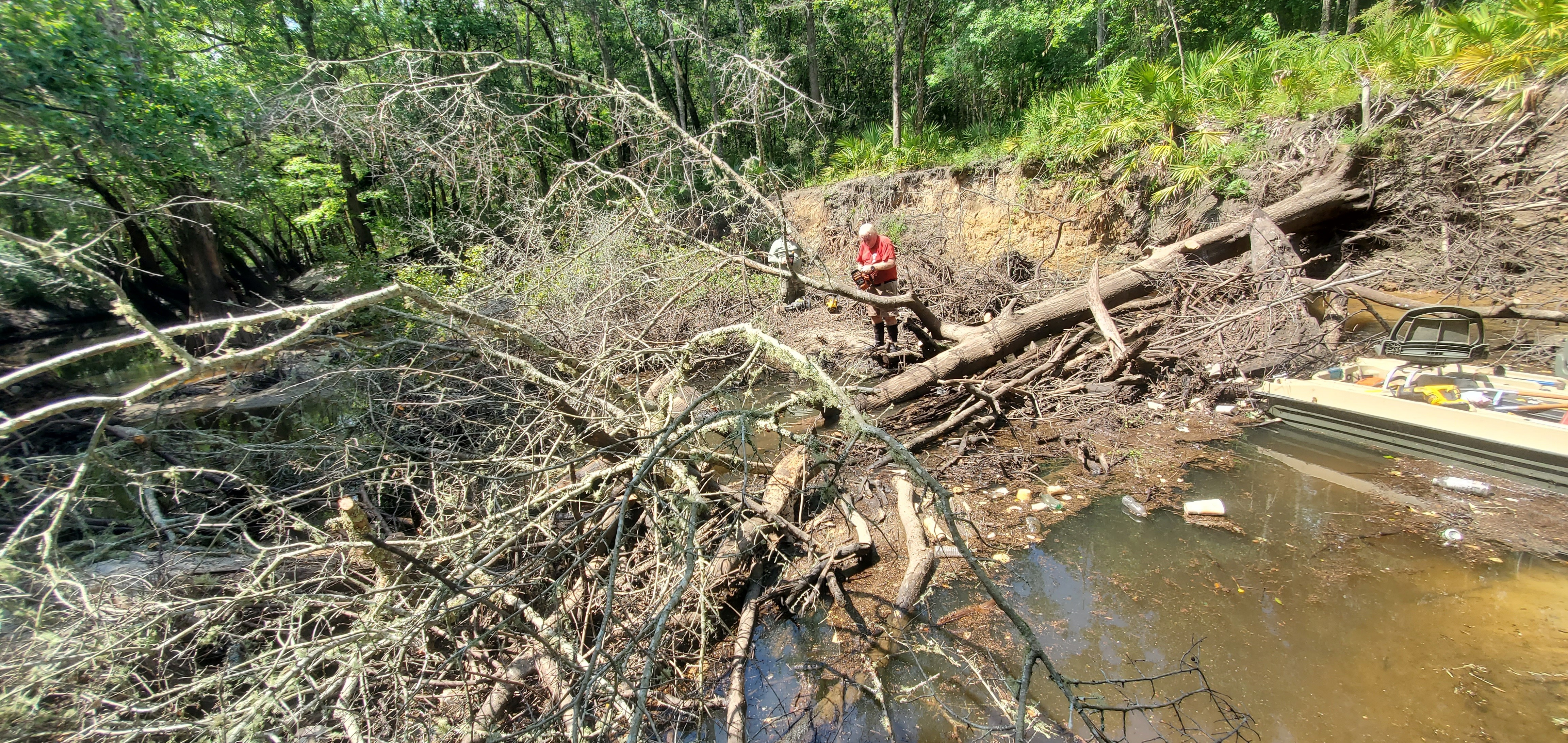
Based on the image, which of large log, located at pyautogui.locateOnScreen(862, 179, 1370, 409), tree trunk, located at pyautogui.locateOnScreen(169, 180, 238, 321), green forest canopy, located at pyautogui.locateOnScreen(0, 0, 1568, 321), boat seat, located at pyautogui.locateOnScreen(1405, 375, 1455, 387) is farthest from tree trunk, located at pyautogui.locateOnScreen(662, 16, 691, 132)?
boat seat, located at pyautogui.locateOnScreen(1405, 375, 1455, 387)

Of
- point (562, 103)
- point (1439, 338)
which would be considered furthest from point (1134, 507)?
point (562, 103)

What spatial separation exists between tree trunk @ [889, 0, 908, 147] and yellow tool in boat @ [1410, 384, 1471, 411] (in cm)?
998

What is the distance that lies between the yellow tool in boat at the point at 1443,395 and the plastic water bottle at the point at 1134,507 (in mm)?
2169

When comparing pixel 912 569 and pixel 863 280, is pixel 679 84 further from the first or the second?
pixel 912 569

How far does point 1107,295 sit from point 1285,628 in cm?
436

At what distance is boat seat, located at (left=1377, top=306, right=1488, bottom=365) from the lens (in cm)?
456

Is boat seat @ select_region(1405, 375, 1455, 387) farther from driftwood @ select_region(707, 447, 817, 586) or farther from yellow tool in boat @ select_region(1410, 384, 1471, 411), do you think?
driftwood @ select_region(707, 447, 817, 586)

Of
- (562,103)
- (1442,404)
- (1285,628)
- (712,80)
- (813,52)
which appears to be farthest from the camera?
(813,52)

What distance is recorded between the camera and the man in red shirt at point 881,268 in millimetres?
6801

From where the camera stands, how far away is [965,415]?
5.94 m

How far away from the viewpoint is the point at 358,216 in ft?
45.3

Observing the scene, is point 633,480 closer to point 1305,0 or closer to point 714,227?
point 714,227

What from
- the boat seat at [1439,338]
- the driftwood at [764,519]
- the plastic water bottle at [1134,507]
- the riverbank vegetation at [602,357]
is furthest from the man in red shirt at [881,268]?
the boat seat at [1439,338]

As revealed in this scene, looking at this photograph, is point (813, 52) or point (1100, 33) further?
point (813, 52)
